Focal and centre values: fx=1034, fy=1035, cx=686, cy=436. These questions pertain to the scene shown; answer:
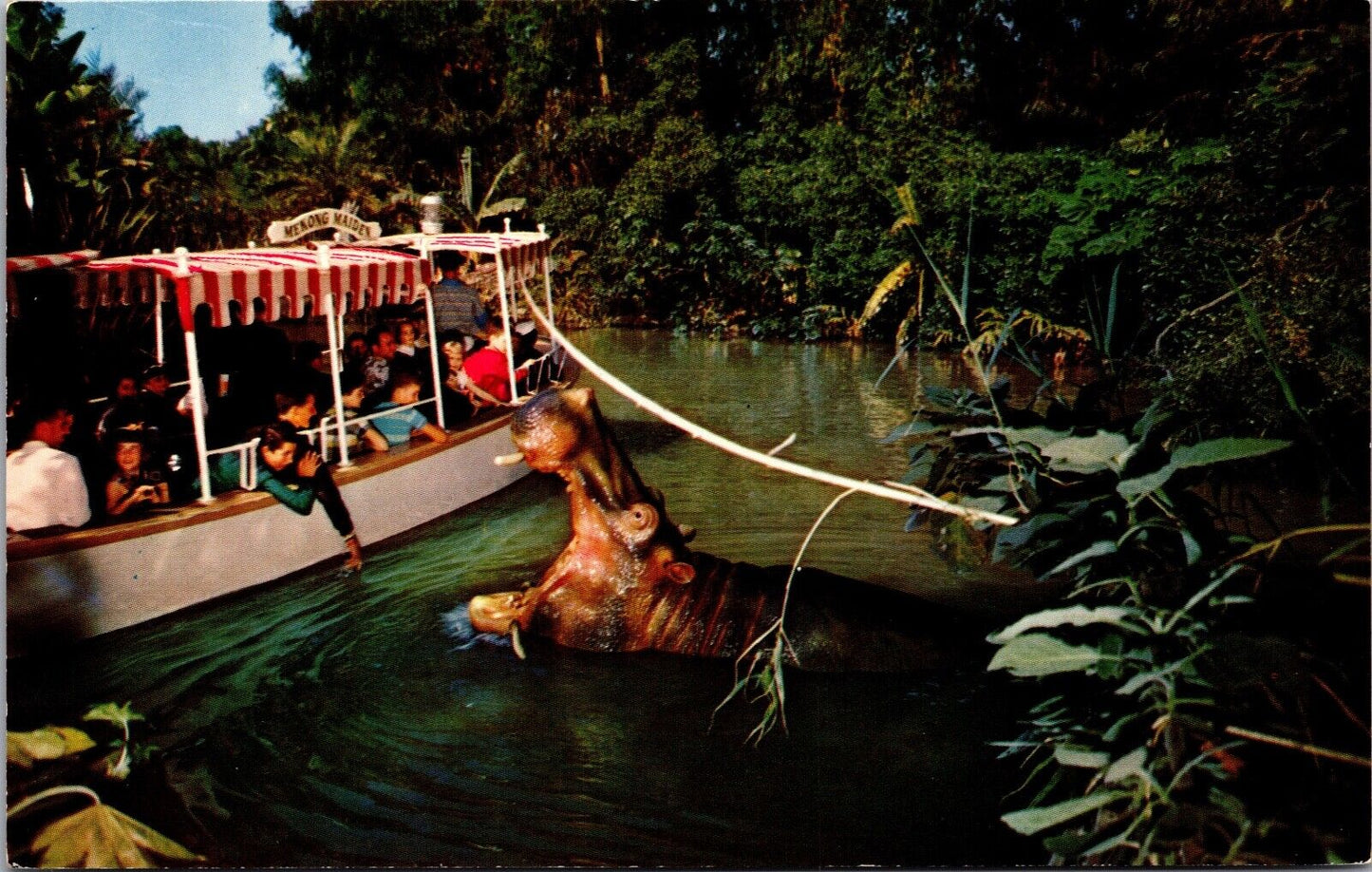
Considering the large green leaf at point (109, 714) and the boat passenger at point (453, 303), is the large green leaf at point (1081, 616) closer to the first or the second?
the large green leaf at point (109, 714)

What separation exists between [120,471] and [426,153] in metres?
2.98

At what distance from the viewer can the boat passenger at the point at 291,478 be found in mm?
5129

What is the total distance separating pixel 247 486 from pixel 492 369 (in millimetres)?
2697

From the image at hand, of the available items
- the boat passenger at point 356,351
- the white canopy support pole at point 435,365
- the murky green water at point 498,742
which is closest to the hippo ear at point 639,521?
the murky green water at point 498,742

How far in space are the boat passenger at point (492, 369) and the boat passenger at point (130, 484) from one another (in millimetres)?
2813

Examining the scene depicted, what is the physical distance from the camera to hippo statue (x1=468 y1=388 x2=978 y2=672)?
3811mm

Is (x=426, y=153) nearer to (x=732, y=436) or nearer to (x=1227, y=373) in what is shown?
(x=732, y=436)

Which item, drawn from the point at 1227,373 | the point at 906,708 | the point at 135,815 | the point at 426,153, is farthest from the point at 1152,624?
A: the point at 426,153

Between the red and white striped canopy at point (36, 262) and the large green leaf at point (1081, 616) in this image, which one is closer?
the large green leaf at point (1081, 616)

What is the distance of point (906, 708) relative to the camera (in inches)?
146

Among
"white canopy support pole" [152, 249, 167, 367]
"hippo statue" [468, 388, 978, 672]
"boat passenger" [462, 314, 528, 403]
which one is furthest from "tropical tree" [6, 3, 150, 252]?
"hippo statue" [468, 388, 978, 672]

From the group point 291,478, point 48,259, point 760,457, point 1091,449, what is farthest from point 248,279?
point 1091,449

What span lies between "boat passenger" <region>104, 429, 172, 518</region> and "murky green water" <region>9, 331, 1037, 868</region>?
0.55 m

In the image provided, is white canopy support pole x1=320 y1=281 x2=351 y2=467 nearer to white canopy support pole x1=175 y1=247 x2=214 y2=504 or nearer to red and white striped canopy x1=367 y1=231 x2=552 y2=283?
white canopy support pole x1=175 y1=247 x2=214 y2=504
